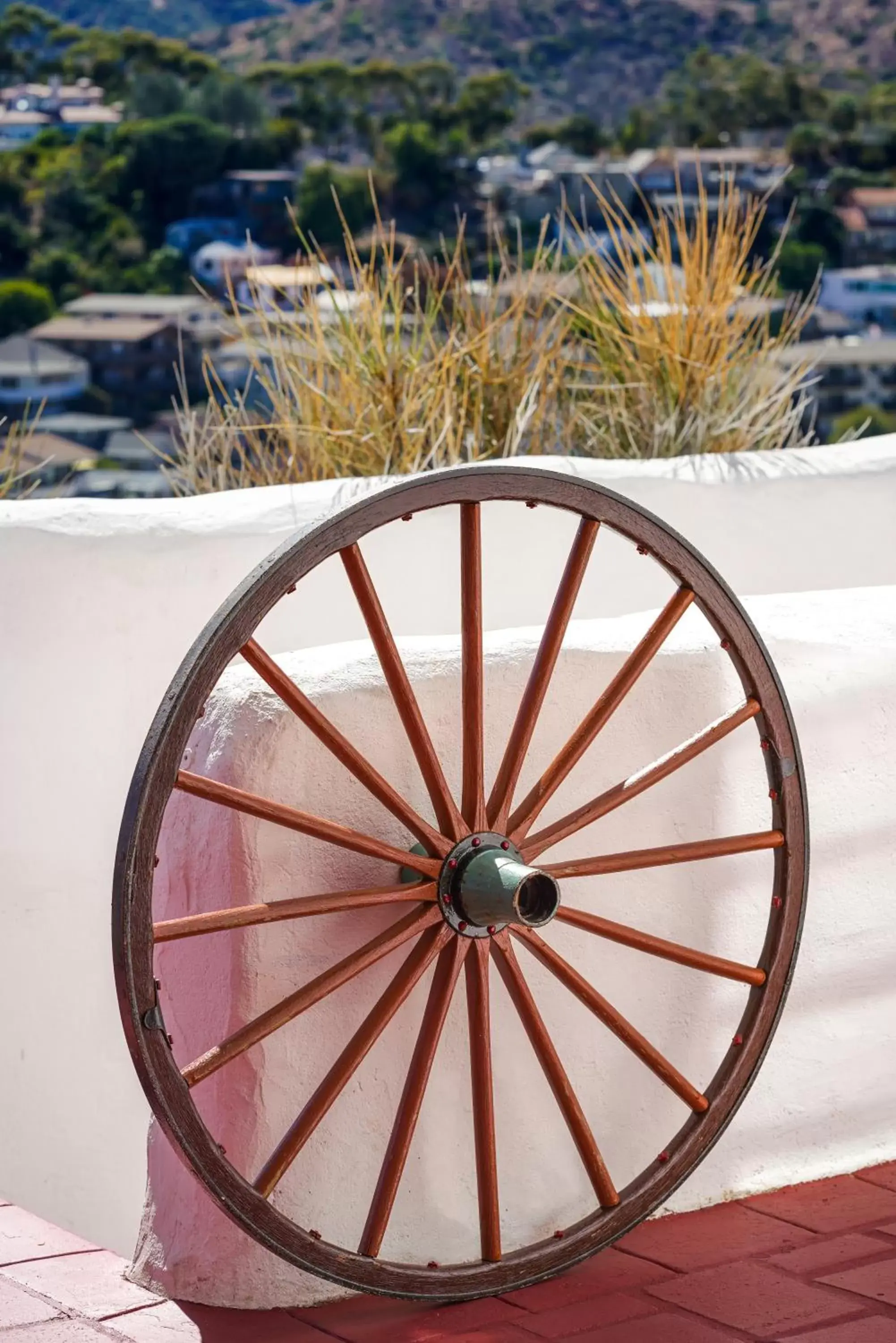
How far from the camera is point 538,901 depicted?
1.79 m

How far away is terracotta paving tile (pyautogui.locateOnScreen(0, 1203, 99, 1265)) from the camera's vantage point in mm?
2043

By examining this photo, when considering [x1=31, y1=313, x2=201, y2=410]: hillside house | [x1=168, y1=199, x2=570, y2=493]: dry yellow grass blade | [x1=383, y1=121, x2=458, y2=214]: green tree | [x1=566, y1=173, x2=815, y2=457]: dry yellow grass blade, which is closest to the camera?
[x1=168, y1=199, x2=570, y2=493]: dry yellow grass blade

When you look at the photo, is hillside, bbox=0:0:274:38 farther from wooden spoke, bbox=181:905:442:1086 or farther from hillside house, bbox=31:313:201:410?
wooden spoke, bbox=181:905:442:1086

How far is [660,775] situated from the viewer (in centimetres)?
200

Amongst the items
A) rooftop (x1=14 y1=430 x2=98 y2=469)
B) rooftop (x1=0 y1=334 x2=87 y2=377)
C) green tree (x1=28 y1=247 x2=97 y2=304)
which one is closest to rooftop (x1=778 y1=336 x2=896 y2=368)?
rooftop (x1=14 y1=430 x2=98 y2=469)

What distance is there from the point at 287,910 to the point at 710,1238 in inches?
31.9

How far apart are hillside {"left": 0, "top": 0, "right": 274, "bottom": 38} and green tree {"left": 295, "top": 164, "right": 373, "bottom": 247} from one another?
5.03 metres

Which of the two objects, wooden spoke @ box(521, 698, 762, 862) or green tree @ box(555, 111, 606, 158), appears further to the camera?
green tree @ box(555, 111, 606, 158)

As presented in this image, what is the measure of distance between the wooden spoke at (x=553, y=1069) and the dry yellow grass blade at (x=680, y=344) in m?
2.83

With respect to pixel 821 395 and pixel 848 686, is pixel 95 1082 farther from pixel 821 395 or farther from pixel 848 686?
pixel 821 395

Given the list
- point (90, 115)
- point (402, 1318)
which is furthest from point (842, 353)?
point (90, 115)

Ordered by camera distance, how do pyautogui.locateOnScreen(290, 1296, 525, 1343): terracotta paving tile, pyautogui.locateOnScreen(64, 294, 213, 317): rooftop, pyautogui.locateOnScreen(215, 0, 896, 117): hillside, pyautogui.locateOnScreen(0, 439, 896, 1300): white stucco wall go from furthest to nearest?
pyautogui.locateOnScreen(215, 0, 896, 117): hillside < pyautogui.locateOnScreen(64, 294, 213, 317): rooftop < pyautogui.locateOnScreen(0, 439, 896, 1300): white stucco wall < pyautogui.locateOnScreen(290, 1296, 525, 1343): terracotta paving tile

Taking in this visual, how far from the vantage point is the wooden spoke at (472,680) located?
6.12ft

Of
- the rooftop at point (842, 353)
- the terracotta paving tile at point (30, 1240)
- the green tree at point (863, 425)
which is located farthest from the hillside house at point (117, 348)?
the terracotta paving tile at point (30, 1240)
